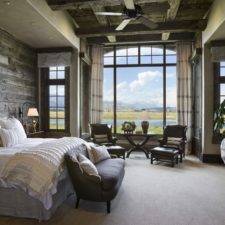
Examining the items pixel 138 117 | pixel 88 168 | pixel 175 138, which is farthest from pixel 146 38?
pixel 88 168

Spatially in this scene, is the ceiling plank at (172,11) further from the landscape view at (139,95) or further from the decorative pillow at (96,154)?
the decorative pillow at (96,154)

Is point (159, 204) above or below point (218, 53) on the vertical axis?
below

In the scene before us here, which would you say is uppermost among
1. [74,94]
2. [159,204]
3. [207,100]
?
[74,94]

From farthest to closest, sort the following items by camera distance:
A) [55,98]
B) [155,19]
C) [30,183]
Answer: [55,98]
[155,19]
[30,183]

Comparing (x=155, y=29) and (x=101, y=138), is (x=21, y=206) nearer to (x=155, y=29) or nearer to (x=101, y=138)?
(x=101, y=138)

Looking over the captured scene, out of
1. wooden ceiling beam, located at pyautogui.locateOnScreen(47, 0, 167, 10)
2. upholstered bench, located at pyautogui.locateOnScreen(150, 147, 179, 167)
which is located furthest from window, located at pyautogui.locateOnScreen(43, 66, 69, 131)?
upholstered bench, located at pyautogui.locateOnScreen(150, 147, 179, 167)

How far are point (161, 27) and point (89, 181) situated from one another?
4.57 m

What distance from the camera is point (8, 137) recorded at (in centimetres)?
397

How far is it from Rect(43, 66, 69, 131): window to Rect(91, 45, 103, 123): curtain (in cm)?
115

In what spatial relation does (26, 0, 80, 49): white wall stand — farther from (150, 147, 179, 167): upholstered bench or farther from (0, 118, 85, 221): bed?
(150, 147, 179, 167): upholstered bench

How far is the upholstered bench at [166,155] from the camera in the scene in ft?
18.4

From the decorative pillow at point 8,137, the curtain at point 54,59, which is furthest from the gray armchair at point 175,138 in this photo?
the decorative pillow at point 8,137

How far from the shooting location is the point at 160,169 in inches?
211

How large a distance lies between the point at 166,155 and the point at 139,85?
3043 mm
